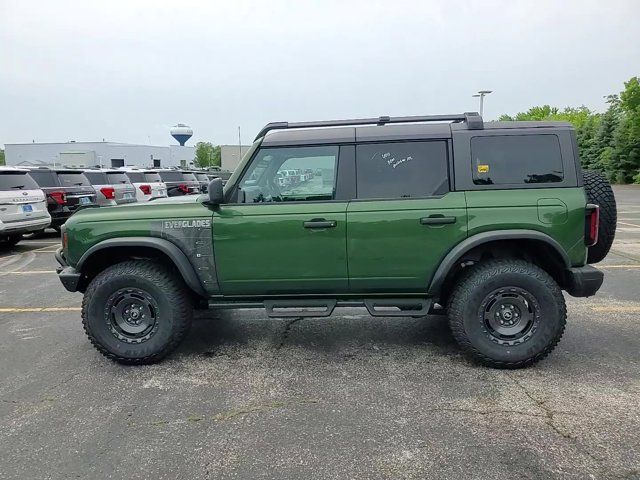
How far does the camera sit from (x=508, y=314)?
396 centimetres

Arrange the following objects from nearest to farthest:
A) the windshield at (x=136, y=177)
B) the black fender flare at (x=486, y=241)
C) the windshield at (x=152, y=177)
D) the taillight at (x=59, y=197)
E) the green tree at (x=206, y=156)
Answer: the black fender flare at (x=486, y=241) → the taillight at (x=59, y=197) → the windshield at (x=136, y=177) → the windshield at (x=152, y=177) → the green tree at (x=206, y=156)

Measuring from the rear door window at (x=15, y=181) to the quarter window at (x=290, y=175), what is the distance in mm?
7898

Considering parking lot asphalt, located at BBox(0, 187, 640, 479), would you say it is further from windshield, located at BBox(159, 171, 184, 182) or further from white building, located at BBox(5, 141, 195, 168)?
white building, located at BBox(5, 141, 195, 168)

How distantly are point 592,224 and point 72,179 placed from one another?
39.6 feet

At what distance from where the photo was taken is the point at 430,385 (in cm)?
368

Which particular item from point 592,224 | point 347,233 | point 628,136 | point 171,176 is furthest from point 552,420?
point 628,136

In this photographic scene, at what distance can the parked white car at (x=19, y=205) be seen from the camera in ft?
31.5

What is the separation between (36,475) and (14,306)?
4150 millimetres

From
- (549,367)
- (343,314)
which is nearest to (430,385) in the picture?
(549,367)

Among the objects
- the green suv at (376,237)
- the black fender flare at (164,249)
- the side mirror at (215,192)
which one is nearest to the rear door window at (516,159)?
the green suv at (376,237)

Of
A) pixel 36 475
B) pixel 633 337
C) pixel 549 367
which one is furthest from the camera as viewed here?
pixel 633 337

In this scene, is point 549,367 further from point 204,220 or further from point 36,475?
point 36,475

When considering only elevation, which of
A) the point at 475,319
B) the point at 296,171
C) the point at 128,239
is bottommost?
the point at 475,319

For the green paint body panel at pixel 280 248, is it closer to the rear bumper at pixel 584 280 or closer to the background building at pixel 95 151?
the rear bumper at pixel 584 280
